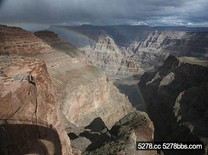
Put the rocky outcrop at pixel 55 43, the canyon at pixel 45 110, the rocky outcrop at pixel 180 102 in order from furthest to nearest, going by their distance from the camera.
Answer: the rocky outcrop at pixel 55 43, the rocky outcrop at pixel 180 102, the canyon at pixel 45 110

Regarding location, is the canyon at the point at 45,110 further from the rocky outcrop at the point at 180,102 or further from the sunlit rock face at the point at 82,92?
the rocky outcrop at the point at 180,102

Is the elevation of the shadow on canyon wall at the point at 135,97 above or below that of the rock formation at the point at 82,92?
below

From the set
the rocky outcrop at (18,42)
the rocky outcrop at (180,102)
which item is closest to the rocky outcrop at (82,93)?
the rocky outcrop at (18,42)

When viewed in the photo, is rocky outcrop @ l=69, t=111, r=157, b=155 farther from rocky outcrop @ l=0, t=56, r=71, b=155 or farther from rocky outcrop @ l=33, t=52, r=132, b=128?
rocky outcrop @ l=33, t=52, r=132, b=128

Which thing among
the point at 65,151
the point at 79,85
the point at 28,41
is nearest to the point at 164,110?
the point at 79,85

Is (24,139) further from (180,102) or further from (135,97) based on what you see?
(135,97)

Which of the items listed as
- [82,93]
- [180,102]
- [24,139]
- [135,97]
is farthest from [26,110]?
[135,97]
